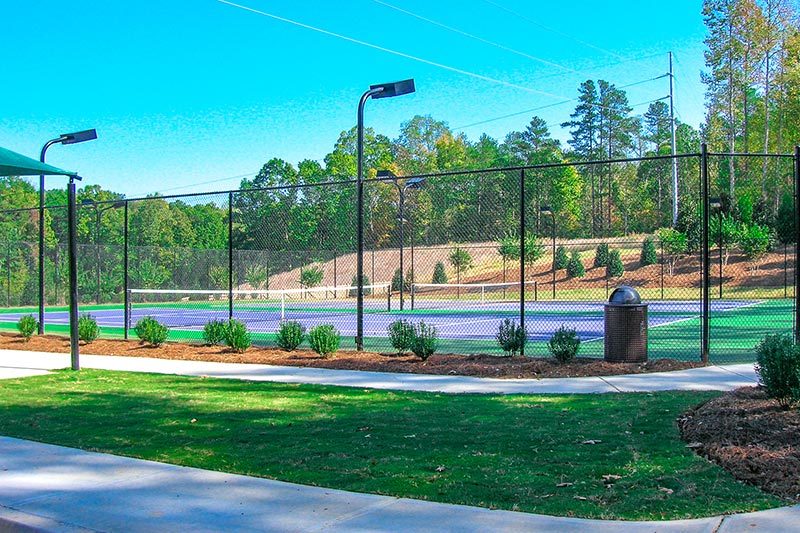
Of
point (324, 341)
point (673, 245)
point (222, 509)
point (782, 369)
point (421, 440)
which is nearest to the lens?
point (222, 509)

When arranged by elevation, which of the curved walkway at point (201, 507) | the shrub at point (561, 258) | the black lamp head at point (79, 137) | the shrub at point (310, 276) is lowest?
the curved walkway at point (201, 507)

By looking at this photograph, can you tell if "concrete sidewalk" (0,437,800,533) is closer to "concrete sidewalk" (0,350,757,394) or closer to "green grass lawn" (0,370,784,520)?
"green grass lawn" (0,370,784,520)

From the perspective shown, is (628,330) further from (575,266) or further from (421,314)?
(575,266)

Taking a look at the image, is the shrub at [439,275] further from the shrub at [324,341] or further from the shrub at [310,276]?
the shrub at [324,341]

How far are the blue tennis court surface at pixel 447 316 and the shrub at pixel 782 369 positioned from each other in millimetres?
10066

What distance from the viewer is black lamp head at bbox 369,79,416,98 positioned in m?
13.3

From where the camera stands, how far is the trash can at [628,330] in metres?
11.7

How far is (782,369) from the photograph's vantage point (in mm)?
7145

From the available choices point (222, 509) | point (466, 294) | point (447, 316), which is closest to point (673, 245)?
point (466, 294)

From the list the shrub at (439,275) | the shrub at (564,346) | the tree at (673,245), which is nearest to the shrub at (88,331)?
the shrub at (564,346)

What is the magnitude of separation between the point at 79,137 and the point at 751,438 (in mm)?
13928

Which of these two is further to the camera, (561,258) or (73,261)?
(561,258)

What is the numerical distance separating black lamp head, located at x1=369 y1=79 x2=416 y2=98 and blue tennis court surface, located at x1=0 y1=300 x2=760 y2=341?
6.14m

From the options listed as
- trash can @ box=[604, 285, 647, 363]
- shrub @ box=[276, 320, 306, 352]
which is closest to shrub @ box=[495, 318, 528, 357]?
trash can @ box=[604, 285, 647, 363]
